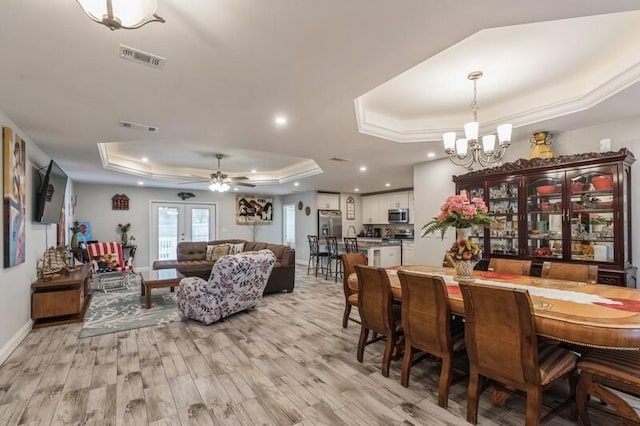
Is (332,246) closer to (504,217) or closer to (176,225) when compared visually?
(504,217)

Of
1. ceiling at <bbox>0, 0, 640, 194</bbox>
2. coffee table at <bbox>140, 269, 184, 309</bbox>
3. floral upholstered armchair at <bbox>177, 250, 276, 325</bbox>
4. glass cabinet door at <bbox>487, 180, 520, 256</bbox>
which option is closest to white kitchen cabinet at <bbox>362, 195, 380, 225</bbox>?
ceiling at <bbox>0, 0, 640, 194</bbox>

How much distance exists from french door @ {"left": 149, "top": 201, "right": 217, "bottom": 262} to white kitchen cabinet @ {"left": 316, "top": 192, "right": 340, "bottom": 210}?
337cm

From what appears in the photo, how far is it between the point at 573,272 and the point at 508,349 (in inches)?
69.4

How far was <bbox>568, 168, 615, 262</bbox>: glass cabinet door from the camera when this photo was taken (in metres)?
3.23

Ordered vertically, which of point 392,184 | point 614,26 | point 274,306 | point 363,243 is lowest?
point 274,306

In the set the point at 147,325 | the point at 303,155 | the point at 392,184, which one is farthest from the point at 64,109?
the point at 392,184

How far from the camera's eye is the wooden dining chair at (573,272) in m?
2.88

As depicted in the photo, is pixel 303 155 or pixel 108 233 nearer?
pixel 303 155

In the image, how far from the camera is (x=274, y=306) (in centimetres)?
492

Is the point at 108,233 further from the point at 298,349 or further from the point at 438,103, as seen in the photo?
the point at 438,103

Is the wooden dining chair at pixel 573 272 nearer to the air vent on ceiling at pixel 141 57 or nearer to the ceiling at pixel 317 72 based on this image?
the ceiling at pixel 317 72

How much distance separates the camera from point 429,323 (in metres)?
2.26

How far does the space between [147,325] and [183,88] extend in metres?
3.07

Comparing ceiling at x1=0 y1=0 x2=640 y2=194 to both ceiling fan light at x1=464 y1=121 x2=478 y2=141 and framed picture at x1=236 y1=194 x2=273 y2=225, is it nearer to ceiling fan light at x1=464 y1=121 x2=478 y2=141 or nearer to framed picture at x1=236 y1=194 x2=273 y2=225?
ceiling fan light at x1=464 y1=121 x2=478 y2=141
